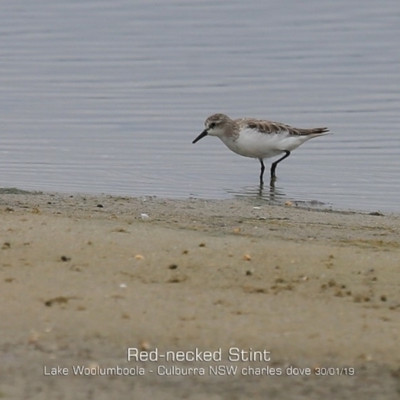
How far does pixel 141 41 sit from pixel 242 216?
13418 millimetres

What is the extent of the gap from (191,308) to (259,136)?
7.61m

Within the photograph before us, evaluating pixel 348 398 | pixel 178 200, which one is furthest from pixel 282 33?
pixel 348 398

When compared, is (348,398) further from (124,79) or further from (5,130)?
(124,79)

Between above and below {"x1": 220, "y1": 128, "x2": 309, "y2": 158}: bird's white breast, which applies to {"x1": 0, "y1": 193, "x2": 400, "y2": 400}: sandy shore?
below

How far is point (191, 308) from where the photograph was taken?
5.43m

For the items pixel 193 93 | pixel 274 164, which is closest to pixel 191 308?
pixel 274 164

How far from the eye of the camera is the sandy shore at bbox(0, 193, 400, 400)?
4.63 m

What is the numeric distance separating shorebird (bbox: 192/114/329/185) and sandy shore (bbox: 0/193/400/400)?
16.7 feet

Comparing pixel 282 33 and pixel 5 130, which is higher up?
pixel 282 33

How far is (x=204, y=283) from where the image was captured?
5.89 m

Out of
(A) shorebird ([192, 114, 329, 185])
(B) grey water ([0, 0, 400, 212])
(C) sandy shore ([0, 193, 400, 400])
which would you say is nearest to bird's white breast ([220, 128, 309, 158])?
(A) shorebird ([192, 114, 329, 185])

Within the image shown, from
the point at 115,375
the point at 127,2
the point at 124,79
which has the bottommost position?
the point at 115,375

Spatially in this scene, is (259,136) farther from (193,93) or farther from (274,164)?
(193,93)

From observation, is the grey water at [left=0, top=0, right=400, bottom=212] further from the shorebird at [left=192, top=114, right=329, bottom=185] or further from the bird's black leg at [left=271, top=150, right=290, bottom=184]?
the shorebird at [left=192, top=114, right=329, bottom=185]
